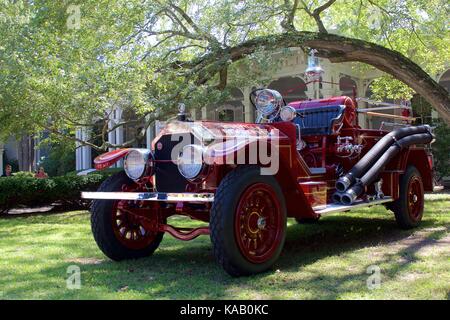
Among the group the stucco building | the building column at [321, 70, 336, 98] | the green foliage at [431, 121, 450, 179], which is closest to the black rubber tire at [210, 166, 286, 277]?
the stucco building

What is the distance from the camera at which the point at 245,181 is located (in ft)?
16.1

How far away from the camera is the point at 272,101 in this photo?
643 cm

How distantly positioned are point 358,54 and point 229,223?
793 centimetres

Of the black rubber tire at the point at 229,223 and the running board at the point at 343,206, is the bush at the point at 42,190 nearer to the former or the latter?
the running board at the point at 343,206

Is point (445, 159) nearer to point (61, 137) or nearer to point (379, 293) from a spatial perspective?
point (61, 137)

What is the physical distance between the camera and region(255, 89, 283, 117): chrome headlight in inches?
252

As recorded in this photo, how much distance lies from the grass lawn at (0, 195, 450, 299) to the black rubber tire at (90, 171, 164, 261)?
A: 15 centimetres

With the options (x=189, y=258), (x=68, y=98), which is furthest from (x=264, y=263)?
(x=68, y=98)

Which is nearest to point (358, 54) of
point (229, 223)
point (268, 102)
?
point (268, 102)

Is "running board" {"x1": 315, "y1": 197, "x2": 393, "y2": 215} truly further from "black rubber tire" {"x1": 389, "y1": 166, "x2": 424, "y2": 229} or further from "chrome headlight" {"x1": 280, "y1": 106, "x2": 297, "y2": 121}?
"chrome headlight" {"x1": 280, "y1": 106, "x2": 297, "y2": 121}

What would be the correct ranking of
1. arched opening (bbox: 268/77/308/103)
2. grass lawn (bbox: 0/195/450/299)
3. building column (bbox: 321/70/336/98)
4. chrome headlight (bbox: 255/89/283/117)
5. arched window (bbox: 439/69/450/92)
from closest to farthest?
grass lawn (bbox: 0/195/450/299), chrome headlight (bbox: 255/89/283/117), building column (bbox: 321/70/336/98), arched window (bbox: 439/69/450/92), arched opening (bbox: 268/77/308/103)

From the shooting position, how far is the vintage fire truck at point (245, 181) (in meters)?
4.91

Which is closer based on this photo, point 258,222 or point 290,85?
point 258,222

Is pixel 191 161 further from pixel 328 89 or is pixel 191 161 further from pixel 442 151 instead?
pixel 442 151
